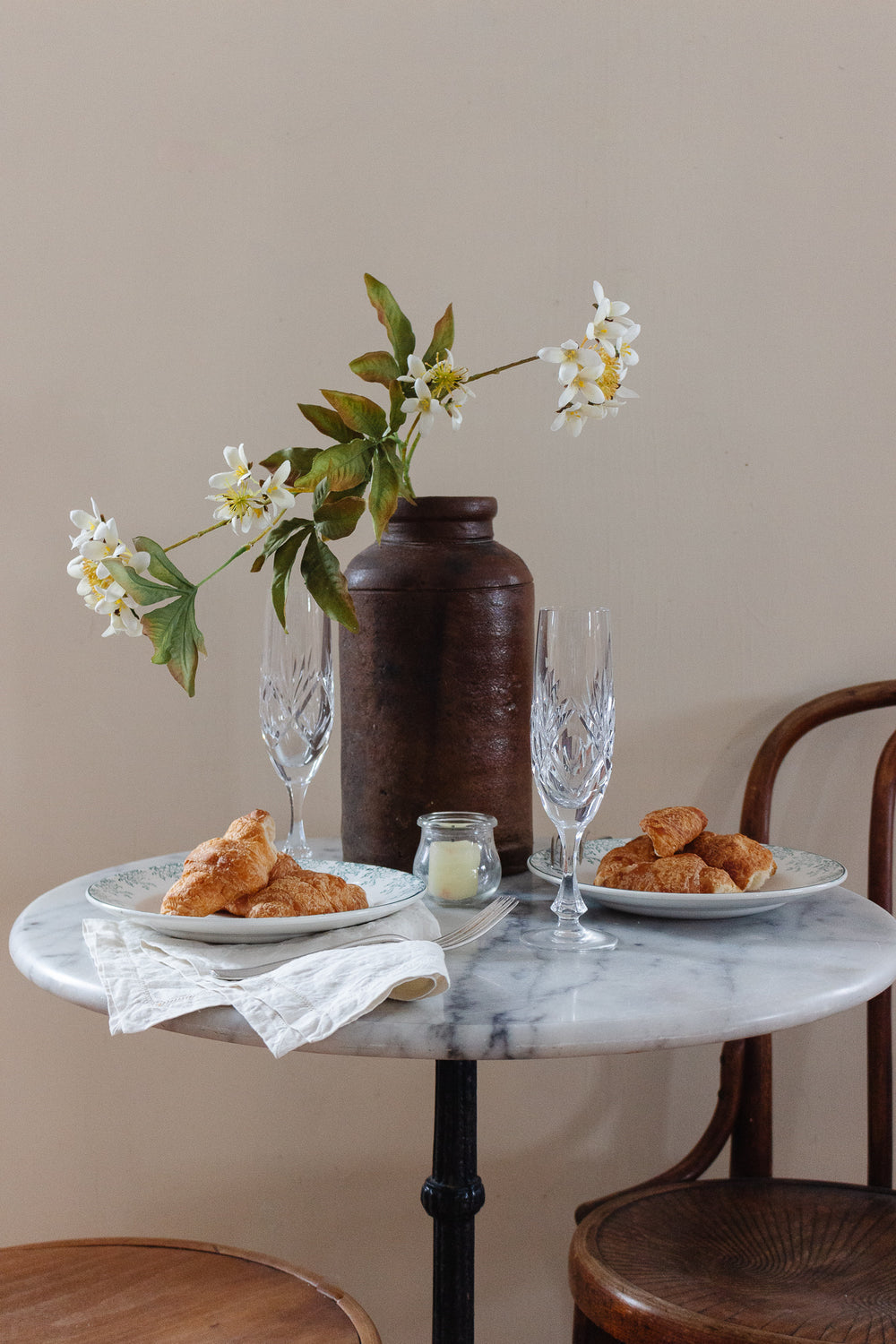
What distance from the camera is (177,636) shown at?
1.00 metres

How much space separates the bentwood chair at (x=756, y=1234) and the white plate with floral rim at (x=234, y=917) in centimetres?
40

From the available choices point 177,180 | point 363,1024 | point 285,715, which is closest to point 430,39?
point 177,180

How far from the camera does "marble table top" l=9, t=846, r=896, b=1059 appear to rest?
2.34 feet

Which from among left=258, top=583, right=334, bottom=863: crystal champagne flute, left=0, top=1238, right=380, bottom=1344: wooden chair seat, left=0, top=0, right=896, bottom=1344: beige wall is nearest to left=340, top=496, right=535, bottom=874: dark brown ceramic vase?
left=258, top=583, right=334, bottom=863: crystal champagne flute

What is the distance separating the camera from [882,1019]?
4.35 feet

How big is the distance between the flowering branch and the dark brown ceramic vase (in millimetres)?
89

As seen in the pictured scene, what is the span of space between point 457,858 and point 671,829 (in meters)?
A: 0.18

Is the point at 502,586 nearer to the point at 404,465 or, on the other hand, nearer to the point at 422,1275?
the point at 404,465

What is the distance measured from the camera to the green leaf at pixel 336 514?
3.27 ft

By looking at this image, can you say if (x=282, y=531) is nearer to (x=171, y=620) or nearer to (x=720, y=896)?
(x=171, y=620)

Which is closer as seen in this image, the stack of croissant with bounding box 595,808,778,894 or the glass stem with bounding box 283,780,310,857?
the stack of croissant with bounding box 595,808,778,894

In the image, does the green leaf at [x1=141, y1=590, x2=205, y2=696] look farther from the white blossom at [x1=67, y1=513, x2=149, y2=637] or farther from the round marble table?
the round marble table

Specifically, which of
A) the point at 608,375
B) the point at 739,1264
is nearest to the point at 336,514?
the point at 608,375

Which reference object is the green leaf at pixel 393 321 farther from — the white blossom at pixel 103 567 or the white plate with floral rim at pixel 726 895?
the white plate with floral rim at pixel 726 895
